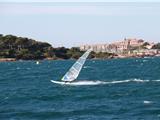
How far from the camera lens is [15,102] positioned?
7375 cm

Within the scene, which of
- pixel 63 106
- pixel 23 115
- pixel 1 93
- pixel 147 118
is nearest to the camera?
pixel 147 118

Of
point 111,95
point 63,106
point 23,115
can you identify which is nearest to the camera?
point 23,115

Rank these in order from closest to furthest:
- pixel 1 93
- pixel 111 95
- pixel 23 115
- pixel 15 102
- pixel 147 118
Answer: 1. pixel 147 118
2. pixel 23 115
3. pixel 15 102
4. pixel 111 95
5. pixel 1 93

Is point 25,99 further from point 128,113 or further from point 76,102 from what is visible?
point 128,113

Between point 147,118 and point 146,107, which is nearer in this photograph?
point 147,118

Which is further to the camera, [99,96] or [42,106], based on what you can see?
[99,96]

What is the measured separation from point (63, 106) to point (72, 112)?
6.39m

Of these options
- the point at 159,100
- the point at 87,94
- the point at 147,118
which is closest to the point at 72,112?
the point at 147,118

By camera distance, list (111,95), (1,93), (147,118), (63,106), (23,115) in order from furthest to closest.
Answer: (1,93) < (111,95) < (63,106) < (23,115) < (147,118)

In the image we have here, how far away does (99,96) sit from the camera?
78.1 meters

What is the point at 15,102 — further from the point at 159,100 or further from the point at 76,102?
the point at 159,100

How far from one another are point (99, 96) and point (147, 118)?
22641mm

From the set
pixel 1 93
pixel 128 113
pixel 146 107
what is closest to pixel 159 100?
pixel 146 107

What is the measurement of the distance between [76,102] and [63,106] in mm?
4331
